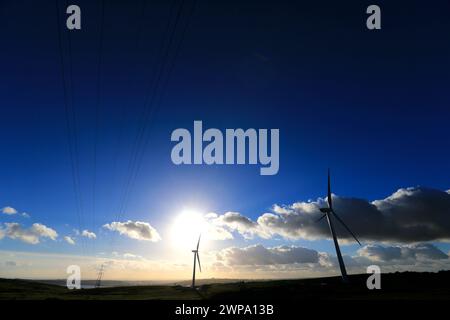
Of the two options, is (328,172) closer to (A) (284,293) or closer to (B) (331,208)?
(B) (331,208)

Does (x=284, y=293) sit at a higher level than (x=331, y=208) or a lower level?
lower

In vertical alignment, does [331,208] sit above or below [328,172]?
below
